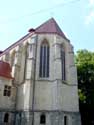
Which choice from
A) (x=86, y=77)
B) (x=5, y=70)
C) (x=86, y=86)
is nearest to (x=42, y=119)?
(x=5, y=70)

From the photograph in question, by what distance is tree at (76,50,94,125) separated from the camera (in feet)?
89.7

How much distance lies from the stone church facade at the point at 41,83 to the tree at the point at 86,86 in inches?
214

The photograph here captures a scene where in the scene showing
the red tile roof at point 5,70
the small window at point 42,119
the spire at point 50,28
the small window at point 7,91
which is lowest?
the small window at point 42,119

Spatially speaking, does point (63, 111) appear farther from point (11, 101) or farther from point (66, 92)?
point (11, 101)

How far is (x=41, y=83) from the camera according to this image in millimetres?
21531

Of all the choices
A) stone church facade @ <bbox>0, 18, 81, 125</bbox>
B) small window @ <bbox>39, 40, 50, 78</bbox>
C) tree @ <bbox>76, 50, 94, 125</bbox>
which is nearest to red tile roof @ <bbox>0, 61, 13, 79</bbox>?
stone church facade @ <bbox>0, 18, 81, 125</bbox>

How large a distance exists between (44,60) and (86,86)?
343 inches

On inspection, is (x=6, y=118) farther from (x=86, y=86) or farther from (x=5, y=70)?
(x=86, y=86)

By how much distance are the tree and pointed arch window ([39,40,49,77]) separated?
783 centimetres

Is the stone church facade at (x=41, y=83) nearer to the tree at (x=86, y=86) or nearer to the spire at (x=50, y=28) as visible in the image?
the spire at (x=50, y=28)

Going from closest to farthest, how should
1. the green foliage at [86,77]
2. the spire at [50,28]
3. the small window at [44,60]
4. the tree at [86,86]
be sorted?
the small window at [44,60], the spire at [50,28], the tree at [86,86], the green foliage at [86,77]

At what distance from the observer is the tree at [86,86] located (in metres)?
27.3

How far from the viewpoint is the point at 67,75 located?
75.9 feet

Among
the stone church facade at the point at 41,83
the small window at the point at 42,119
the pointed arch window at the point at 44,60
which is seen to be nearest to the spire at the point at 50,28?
the stone church facade at the point at 41,83
